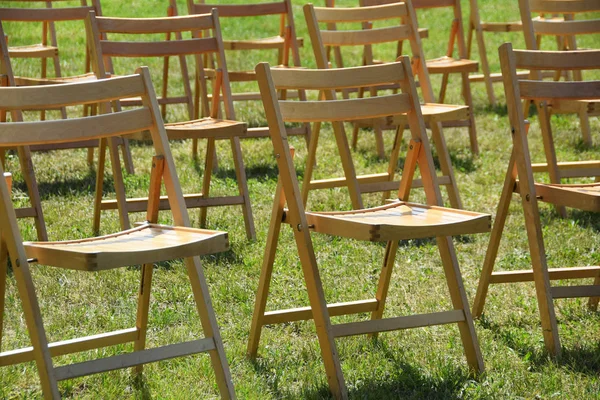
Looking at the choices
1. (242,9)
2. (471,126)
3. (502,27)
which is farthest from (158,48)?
(502,27)

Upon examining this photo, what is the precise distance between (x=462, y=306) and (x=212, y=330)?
3.17ft

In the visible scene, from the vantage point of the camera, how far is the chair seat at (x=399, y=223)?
325 cm

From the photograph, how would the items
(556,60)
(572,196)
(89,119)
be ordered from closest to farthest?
(89,119) → (572,196) → (556,60)

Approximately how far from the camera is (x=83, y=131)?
337cm

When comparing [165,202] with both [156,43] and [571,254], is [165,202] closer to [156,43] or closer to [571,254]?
[156,43]

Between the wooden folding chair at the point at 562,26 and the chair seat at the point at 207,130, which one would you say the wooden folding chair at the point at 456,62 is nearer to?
the wooden folding chair at the point at 562,26

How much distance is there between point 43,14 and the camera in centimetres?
650

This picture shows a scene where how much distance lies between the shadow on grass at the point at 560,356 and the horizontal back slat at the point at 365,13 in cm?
246

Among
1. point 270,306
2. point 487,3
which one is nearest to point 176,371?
point 270,306

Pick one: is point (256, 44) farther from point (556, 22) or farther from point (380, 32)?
point (556, 22)

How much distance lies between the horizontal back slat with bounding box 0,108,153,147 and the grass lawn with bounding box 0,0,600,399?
0.88m

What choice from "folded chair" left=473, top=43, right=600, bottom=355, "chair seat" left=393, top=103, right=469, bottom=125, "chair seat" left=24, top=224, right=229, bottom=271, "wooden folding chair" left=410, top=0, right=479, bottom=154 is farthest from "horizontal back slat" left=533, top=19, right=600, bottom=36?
"chair seat" left=24, top=224, right=229, bottom=271

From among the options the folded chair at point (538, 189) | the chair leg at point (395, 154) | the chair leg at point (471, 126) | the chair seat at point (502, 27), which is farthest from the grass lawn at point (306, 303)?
the chair seat at point (502, 27)

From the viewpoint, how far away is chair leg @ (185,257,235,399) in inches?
128
